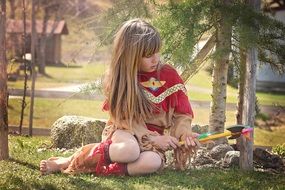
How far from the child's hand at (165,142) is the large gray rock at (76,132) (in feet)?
5.29

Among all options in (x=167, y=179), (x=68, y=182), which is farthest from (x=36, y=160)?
(x=167, y=179)

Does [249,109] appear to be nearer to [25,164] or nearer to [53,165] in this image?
[53,165]

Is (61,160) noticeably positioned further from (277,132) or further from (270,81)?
(270,81)

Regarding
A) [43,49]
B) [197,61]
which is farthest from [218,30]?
[43,49]

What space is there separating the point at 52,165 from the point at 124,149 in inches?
20.1

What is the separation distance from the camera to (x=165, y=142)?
11.0 feet

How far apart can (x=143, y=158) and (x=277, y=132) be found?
5.02 metres

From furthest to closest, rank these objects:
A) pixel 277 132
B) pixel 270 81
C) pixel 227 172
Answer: pixel 270 81
pixel 277 132
pixel 227 172

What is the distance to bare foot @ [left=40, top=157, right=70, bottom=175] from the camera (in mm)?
3379

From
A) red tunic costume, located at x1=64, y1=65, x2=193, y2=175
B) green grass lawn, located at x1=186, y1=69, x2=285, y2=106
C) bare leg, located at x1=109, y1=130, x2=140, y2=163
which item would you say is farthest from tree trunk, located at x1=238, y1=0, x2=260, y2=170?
green grass lawn, located at x1=186, y1=69, x2=285, y2=106

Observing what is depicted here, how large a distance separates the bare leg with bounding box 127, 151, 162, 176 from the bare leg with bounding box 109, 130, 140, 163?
0.04 meters

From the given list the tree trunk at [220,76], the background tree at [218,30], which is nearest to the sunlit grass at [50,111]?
the tree trunk at [220,76]

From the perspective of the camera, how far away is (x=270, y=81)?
525 inches

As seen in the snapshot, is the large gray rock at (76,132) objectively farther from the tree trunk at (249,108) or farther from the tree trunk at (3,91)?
the tree trunk at (249,108)
